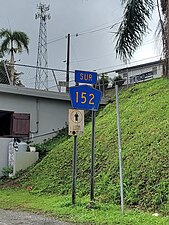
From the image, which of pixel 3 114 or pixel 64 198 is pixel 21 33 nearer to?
pixel 3 114

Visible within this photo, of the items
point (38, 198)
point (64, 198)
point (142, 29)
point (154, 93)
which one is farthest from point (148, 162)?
point (142, 29)

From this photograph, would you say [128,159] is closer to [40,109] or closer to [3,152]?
[3,152]


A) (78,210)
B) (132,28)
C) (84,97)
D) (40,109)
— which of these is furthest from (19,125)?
(78,210)

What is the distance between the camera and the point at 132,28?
1675cm

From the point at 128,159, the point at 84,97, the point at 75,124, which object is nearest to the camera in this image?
the point at 84,97

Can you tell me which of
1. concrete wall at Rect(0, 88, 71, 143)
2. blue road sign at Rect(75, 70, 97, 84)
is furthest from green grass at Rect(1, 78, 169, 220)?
blue road sign at Rect(75, 70, 97, 84)

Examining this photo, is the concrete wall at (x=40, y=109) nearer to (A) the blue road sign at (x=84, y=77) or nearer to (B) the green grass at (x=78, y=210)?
(B) the green grass at (x=78, y=210)

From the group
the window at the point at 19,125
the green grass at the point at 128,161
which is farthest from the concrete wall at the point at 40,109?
the green grass at the point at 128,161

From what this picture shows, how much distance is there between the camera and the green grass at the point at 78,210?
6816 mm

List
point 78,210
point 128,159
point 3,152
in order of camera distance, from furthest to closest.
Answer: point 3,152 → point 128,159 → point 78,210

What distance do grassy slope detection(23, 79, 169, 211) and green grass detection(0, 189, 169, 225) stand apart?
55cm

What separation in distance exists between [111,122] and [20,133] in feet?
15.4

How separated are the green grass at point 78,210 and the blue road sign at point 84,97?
84.9 inches

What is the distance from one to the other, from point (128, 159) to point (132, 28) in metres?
8.29
